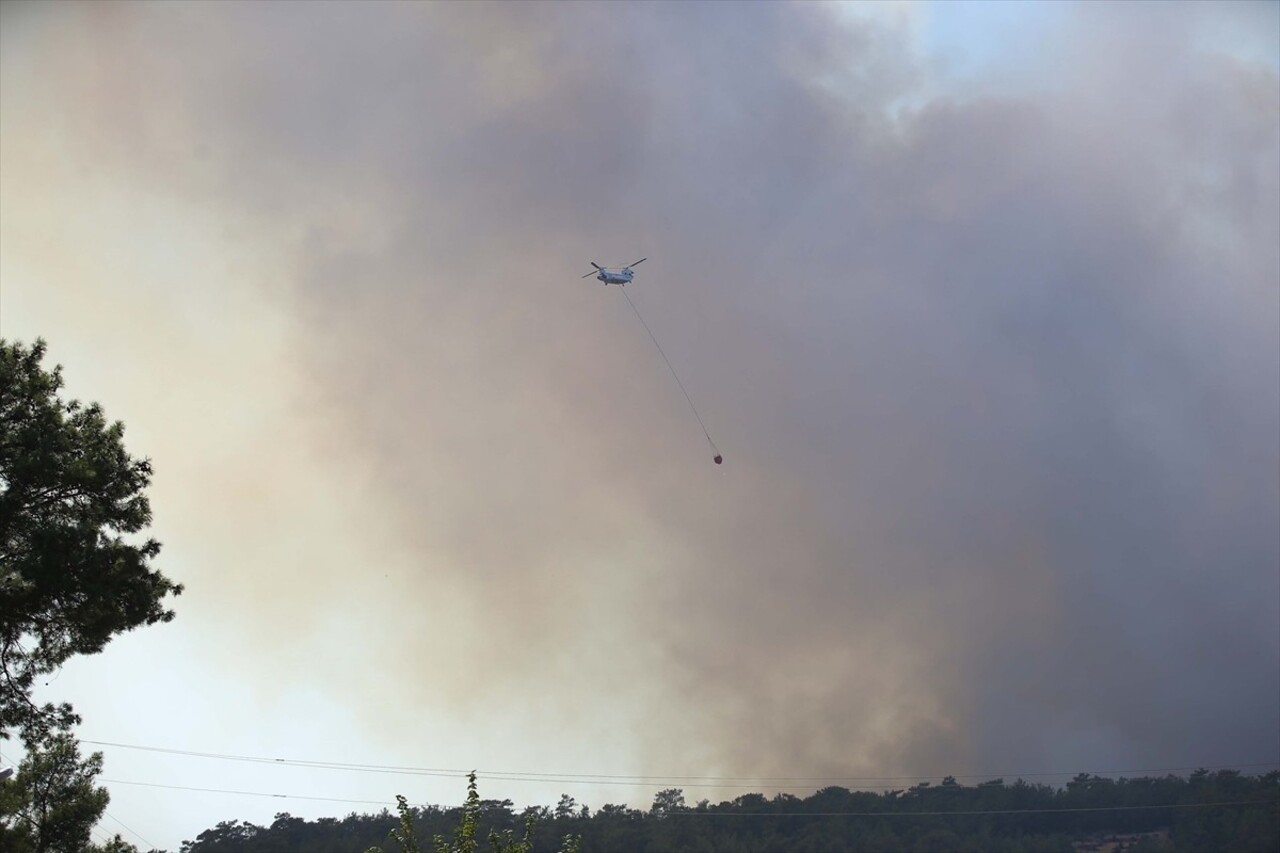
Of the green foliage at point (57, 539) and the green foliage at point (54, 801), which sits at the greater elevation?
the green foliage at point (57, 539)

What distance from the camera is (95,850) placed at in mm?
50781

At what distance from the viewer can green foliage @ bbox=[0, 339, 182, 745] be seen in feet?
147

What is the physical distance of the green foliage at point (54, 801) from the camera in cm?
4906

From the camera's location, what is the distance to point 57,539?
44.6 metres

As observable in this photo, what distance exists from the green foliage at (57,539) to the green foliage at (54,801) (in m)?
3.63

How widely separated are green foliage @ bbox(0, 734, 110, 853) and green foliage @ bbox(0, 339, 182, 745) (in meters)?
3.63

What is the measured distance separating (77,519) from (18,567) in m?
3.08

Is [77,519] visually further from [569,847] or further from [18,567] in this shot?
[569,847]

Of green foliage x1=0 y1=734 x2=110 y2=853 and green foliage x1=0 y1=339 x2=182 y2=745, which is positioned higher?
green foliage x1=0 y1=339 x2=182 y2=745

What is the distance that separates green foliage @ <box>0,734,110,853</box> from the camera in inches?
1932

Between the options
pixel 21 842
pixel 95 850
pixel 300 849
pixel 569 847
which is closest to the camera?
pixel 569 847

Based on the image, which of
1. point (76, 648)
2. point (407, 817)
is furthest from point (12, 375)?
point (407, 817)

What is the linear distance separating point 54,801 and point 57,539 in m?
14.2

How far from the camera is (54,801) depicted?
5116 cm
